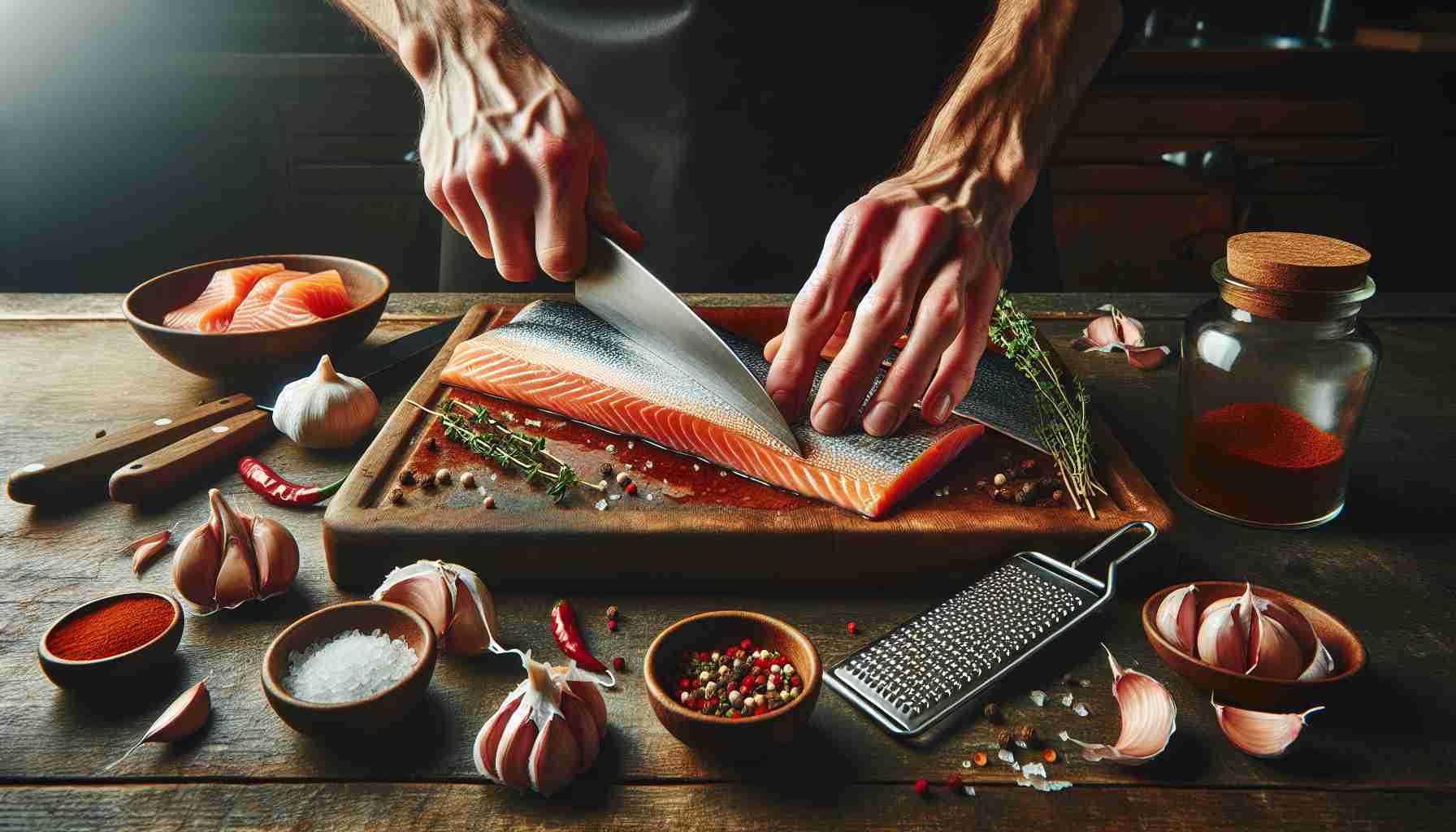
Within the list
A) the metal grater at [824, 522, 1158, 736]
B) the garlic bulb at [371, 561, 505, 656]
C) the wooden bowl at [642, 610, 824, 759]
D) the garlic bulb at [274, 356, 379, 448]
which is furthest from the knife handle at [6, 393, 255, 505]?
the metal grater at [824, 522, 1158, 736]

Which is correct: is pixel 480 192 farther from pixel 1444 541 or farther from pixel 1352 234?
pixel 1352 234

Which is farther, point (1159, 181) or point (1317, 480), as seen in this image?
point (1159, 181)

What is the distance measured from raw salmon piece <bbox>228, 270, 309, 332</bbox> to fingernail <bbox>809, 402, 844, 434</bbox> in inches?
42.1

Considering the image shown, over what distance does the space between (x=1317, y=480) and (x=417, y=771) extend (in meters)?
1.24

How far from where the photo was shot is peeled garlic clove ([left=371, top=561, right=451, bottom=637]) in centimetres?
112

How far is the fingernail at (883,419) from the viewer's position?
144cm

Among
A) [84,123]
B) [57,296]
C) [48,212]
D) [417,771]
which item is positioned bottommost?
[48,212]

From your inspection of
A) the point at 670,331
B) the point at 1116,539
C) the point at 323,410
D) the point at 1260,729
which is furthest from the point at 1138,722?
the point at 323,410

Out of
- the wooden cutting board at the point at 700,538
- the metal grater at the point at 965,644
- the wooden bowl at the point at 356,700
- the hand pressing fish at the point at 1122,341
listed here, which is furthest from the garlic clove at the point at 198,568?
the hand pressing fish at the point at 1122,341

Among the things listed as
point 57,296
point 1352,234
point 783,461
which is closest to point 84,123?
point 57,296

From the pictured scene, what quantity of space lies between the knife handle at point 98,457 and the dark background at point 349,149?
3326 millimetres

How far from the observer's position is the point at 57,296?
2.29 m

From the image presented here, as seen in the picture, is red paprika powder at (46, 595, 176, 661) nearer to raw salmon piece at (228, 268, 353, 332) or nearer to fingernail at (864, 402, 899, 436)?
raw salmon piece at (228, 268, 353, 332)

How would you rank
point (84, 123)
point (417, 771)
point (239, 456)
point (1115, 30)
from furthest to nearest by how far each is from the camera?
point (84, 123)
point (1115, 30)
point (239, 456)
point (417, 771)
